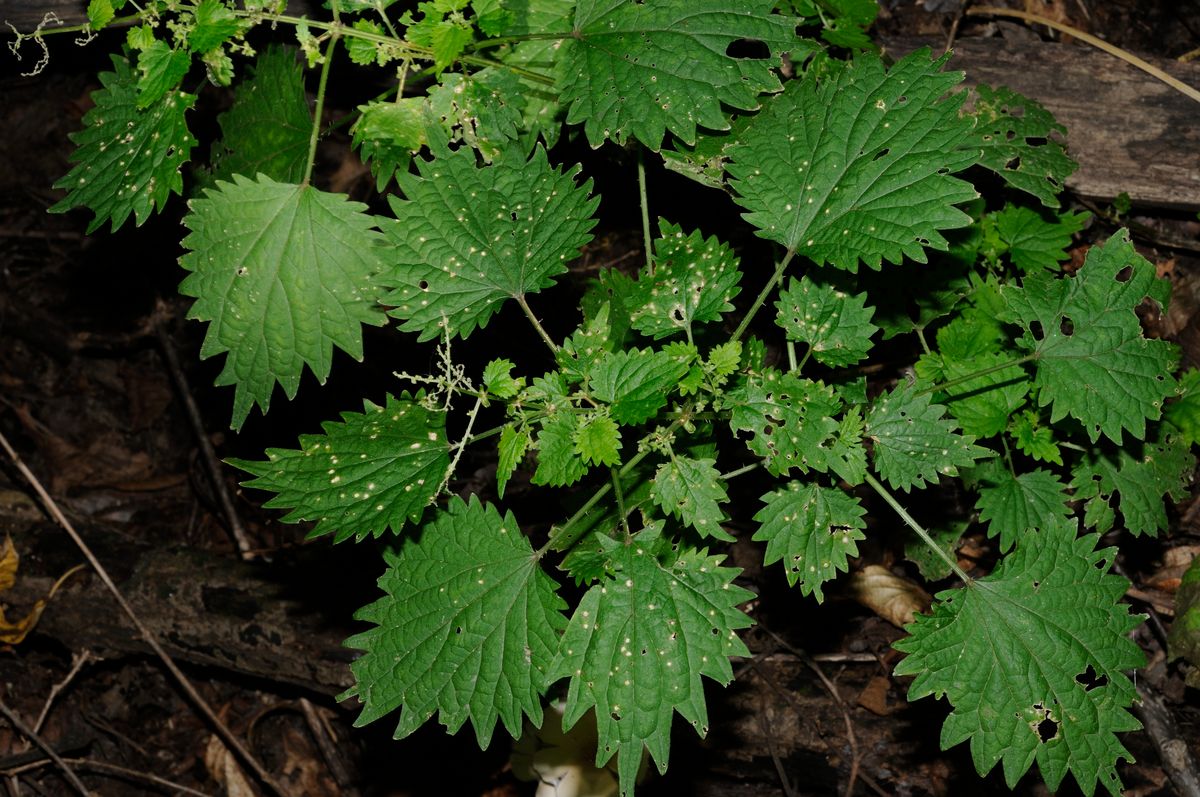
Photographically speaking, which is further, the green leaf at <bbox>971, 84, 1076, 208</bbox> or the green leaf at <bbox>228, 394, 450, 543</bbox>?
the green leaf at <bbox>971, 84, 1076, 208</bbox>

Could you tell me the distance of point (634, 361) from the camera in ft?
7.61

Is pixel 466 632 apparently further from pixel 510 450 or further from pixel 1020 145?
pixel 1020 145

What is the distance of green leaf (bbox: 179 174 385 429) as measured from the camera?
262cm

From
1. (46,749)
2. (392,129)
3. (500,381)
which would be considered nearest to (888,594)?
(500,381)

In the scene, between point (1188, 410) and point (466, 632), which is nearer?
point (466, 632)

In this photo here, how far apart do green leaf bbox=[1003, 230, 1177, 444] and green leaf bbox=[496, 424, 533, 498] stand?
52.3 inches

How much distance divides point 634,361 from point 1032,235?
157 centimetres

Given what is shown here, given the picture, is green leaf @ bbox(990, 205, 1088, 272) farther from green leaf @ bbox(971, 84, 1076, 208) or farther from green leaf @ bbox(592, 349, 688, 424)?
green leaf @ bbox(592, 349, 688, 424)

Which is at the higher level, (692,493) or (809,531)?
(692,493)

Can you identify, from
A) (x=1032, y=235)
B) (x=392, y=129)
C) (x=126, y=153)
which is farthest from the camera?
(x=1032, y=235)

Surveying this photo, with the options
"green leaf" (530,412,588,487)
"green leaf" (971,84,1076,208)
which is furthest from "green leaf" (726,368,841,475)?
"green leaf" (971,84,1076,208)

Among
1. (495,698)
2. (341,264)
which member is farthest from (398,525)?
(341,264)

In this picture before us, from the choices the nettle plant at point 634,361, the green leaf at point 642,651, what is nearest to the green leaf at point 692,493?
the nettle plant at point 634,361

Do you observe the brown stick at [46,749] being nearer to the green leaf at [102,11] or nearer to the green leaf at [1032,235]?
the green leaf at [102,11]
